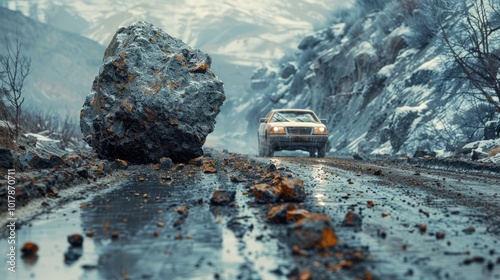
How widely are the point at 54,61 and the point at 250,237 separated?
139 meters

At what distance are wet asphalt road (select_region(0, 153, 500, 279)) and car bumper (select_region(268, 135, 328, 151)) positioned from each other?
11002mm

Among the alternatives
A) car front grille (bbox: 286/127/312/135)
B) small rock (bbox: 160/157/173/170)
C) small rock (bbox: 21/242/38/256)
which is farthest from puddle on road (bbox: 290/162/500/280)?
car front grille (bbox: 286/127/312/135)

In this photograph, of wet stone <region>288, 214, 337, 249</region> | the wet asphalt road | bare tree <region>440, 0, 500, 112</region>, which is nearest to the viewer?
the wet asphalt road

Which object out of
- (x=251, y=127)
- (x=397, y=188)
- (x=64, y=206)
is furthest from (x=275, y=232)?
(x=251, y=127)

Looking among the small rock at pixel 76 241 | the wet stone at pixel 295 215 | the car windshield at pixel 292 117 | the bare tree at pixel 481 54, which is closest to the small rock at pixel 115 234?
the small rock at pixel 76 241

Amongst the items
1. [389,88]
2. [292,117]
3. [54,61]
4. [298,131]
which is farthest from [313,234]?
[54,61]

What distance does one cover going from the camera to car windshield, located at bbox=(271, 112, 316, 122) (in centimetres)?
2192

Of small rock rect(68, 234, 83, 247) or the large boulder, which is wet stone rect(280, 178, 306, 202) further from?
the large boulder

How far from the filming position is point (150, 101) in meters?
14.5

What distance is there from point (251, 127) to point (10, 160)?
76.1 meters

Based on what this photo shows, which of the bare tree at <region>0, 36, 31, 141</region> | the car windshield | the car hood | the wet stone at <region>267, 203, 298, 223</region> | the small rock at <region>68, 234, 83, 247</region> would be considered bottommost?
the small rock at <region>68, 234, 83, 247</region>

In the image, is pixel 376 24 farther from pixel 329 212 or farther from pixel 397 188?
pixel 329 212

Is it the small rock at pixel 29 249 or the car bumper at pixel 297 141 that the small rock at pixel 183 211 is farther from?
the car bumper at pixel 297 141

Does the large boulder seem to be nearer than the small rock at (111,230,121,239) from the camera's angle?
No
